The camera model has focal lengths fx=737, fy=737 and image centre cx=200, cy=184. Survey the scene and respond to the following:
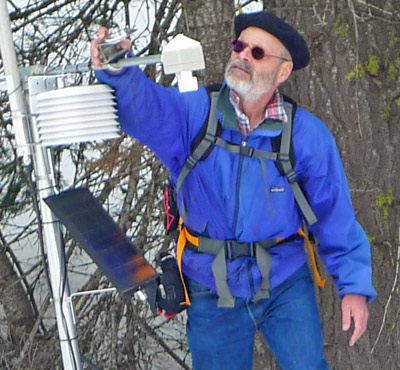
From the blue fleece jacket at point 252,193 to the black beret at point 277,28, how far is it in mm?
244

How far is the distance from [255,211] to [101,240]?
0.64 m

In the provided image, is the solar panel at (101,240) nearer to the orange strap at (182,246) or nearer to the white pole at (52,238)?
the white pole at (52,238)

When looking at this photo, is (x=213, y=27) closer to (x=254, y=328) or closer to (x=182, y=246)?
(x=182, y=246)

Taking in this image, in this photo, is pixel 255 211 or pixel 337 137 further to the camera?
pixel 337 137

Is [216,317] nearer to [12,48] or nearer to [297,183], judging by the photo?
[297,183]

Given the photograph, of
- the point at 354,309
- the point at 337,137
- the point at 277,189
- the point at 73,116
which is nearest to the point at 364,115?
the point at 337,137

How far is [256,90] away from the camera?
9.17 feet

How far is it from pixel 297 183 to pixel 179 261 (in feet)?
1.92

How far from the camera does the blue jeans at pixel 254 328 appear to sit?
2.92 metres

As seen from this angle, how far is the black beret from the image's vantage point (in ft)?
9.29

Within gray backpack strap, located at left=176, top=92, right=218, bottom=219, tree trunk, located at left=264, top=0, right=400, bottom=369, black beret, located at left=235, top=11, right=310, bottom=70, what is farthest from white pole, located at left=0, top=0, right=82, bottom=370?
tree trunk, located at left=264, top=0, right=400, bottom=369

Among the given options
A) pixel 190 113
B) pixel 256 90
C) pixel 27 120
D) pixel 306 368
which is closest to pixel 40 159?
pixel 27 120

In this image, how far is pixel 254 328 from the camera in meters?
2.97

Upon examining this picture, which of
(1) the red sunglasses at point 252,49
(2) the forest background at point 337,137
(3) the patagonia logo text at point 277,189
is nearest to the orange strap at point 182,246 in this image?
(3) the patagonia logo text at point 277,189
